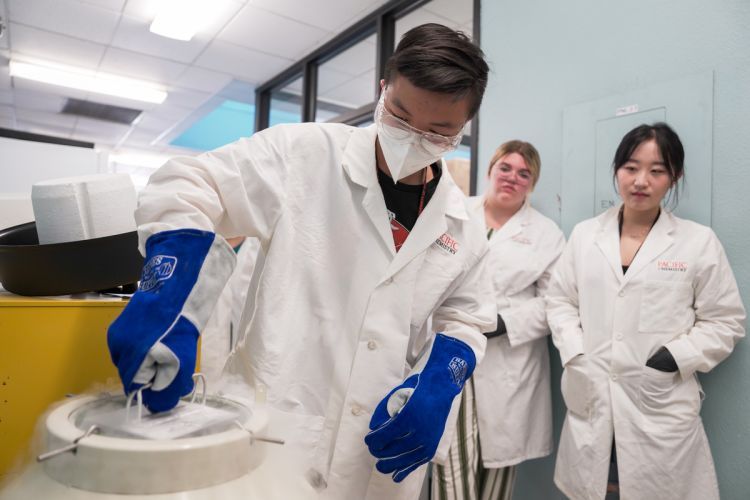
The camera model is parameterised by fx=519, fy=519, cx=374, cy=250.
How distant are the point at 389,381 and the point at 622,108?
157 centimetres

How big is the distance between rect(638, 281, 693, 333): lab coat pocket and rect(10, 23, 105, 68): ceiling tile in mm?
4335

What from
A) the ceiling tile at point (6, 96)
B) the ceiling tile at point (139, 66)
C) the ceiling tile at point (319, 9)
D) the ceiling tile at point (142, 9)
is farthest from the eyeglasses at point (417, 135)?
the ceiling tile at point (6, 96)

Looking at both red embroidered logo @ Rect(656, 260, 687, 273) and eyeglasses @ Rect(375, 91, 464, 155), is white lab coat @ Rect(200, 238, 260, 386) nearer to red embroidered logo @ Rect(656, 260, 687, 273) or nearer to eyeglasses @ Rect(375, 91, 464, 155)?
eyeglasses @ Rect(375, 91, 464, 155)

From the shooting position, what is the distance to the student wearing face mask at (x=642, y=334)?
159 centimetres

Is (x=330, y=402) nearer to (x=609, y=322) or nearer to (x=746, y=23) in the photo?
(x=609, y=322)

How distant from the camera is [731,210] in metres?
1.68

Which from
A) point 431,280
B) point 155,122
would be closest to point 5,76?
point 155,122

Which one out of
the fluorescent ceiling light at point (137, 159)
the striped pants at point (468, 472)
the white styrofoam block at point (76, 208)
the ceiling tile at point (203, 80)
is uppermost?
the ceiling tile at point (203, 80)

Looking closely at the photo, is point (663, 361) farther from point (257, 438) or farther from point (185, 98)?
point (185, 98)

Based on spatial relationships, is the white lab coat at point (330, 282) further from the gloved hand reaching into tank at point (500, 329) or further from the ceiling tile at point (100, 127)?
the ceiling tile at point (100, 127)

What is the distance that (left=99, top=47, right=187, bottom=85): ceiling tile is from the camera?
4.34 meters

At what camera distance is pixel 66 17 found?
3674 millimetres

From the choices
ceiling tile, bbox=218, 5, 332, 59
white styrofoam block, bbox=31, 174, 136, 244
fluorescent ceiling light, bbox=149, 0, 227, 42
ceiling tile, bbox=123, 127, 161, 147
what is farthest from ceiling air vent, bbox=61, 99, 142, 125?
white styrofoam block, bbox=31, 174, 136, 244

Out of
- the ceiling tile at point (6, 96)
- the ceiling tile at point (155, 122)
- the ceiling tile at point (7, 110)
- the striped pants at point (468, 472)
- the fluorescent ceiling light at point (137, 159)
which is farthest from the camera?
the fluorescent ceiling light at point (137, 159)
